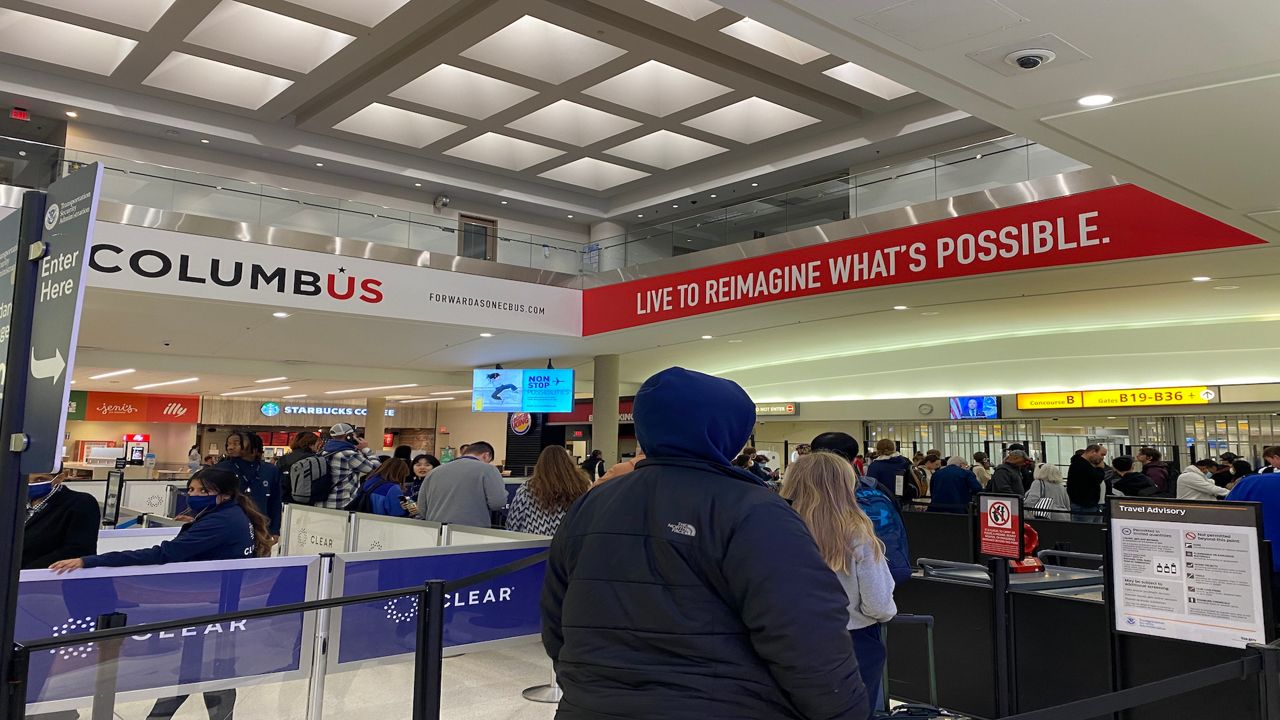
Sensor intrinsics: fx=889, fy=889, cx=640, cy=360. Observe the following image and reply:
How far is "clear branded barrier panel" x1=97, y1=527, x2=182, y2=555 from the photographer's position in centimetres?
576

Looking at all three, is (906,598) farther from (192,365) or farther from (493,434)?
(493,434)

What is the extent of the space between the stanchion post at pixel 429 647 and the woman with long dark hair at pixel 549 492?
8.75ft

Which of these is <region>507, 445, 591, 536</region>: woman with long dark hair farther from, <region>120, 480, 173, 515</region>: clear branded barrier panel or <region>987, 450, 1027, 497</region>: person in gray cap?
<region>120, 480, 173, 515</region>: clear branded barrier panel

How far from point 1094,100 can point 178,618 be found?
4522mm

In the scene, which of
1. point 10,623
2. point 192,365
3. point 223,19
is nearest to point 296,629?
point 10,623

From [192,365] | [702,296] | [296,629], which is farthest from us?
[192,365]

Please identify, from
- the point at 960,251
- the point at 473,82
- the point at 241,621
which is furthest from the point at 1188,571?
the point at 473,82

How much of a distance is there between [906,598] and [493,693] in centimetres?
244

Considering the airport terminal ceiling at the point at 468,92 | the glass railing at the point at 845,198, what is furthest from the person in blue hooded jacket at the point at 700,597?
the airport terminal ceiling at the point at 468,92

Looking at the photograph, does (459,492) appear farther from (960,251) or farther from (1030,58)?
(960,251)

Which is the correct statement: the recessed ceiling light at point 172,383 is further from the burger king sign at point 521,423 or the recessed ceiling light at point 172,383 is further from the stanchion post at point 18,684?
the stanchion post at point 18,684

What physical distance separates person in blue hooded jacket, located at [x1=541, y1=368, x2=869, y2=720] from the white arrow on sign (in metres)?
1.18

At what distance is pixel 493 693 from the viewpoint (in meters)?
5.14

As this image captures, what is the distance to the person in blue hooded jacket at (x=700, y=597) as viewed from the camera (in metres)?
1.53
